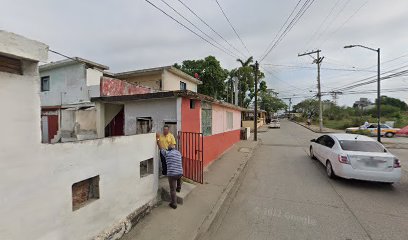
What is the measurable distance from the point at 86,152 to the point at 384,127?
2906 centimetres

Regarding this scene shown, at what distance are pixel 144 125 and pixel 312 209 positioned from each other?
556cm

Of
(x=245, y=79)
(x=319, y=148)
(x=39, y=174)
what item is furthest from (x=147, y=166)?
(x=245, y=79)

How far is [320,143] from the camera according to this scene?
9094mm

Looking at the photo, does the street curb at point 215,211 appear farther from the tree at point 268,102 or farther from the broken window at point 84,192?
the tree at point 268,102

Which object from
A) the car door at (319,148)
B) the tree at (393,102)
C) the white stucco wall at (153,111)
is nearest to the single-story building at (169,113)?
the white stucco wall at (153,111)

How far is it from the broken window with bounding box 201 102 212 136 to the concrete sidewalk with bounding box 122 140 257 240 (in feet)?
7.12

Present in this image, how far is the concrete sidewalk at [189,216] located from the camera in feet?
13.7

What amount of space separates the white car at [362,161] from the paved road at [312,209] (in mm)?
415

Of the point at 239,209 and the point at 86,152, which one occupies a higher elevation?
the point at 86,152

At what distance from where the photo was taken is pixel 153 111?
725 centimetres

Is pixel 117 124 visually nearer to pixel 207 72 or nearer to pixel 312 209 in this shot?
pixel 312 209

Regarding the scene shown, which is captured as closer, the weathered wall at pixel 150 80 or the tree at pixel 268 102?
the weathered wall at pixel 150 80

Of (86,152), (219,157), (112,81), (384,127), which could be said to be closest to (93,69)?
(112,81)

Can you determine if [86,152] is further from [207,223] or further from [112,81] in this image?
[112,81]
